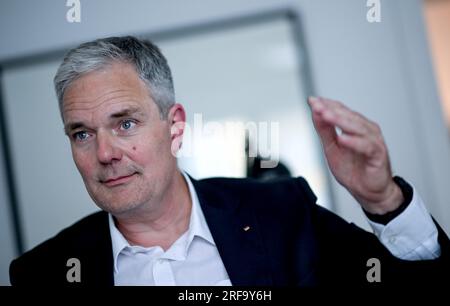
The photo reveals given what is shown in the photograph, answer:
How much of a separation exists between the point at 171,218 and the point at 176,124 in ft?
0.86

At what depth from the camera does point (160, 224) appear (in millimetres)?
1066

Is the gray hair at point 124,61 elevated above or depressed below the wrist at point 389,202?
above

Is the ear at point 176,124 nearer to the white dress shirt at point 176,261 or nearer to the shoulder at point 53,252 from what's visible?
the white dress shirt at point 176,261

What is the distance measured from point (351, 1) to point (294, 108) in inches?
22.5

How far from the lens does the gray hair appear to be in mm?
944

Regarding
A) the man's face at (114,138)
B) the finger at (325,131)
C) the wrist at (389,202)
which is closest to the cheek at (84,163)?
the man's face at (114,138)

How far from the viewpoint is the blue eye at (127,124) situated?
0.95 meters

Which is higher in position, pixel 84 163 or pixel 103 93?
pixel 103 93

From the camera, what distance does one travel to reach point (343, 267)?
3.19ft

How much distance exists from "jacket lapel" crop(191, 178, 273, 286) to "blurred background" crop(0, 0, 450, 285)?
598mm

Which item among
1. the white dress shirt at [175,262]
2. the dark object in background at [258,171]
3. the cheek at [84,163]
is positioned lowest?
the white dress shirt at [175,262]

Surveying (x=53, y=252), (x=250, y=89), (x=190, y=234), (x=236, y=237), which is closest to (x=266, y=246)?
(x=236, y=237)

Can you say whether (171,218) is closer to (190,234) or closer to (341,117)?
(190,234)
